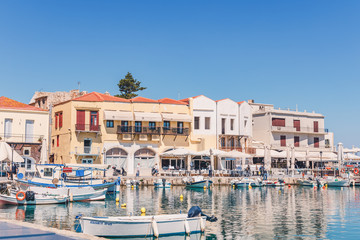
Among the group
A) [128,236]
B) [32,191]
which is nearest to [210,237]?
[128,236]

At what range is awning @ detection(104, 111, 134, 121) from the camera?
54.1 m

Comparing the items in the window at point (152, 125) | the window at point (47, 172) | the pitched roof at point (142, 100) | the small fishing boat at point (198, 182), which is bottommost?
the small fishing boat at point (198, 182)

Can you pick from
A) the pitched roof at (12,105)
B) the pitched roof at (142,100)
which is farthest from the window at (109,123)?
the pitched roof at (12,105)

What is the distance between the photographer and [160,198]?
36.9m

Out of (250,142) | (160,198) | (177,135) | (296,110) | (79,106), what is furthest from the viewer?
(296,110)

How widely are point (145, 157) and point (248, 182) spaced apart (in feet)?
45.8

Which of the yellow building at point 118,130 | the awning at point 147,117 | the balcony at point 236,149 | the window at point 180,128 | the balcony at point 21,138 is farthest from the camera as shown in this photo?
the balcony at point 236,149

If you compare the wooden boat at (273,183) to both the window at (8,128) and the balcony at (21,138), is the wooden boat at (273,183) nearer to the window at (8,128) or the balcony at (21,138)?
the balcony at (21,138)

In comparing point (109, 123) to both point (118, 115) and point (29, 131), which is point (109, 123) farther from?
point (29, 131)

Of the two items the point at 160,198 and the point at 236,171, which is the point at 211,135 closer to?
the point at 236,171

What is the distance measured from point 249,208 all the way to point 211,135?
96.7ft

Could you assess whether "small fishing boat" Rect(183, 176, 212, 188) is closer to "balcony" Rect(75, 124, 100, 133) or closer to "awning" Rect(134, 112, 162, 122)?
"awning" Rect(134, 112, 162, 122)

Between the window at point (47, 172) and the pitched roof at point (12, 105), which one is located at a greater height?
the pitched roof at point (12, 105)

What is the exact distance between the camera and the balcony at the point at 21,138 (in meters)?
48.3
